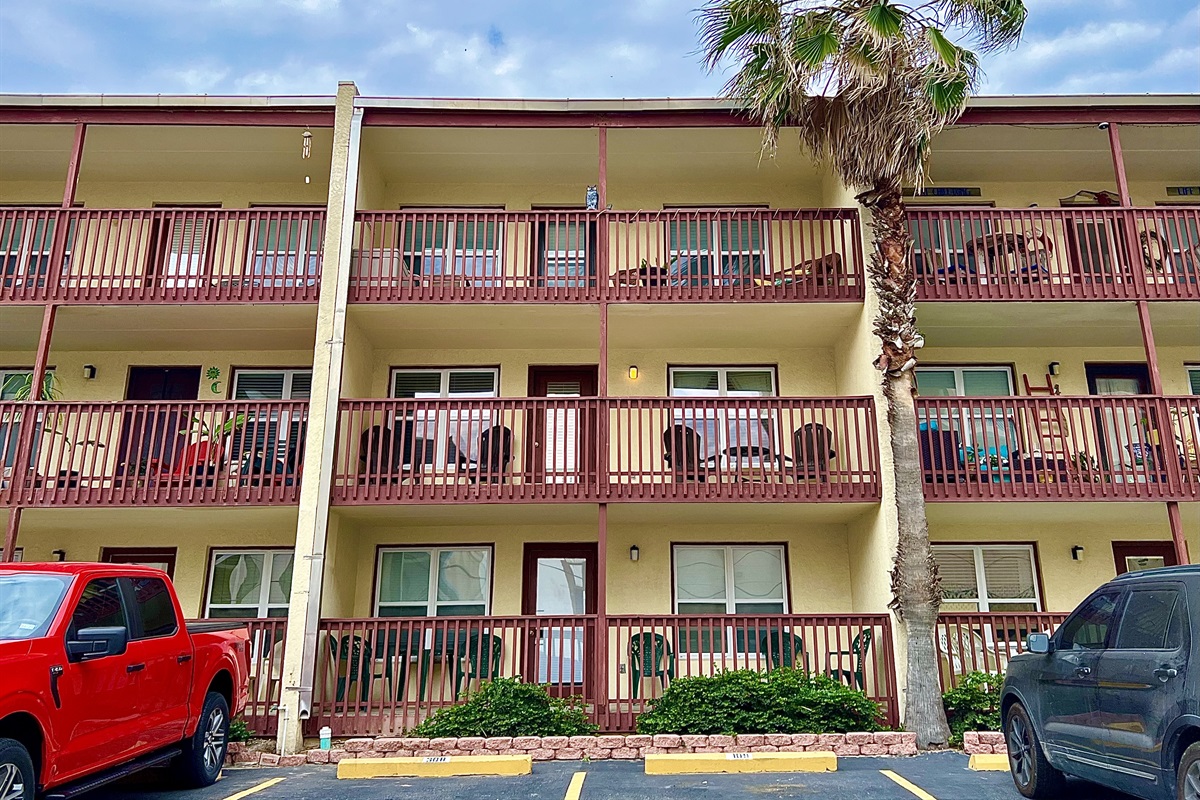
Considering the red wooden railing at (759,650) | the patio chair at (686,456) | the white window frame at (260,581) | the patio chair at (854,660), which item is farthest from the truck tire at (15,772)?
the patio chair at (854,660)

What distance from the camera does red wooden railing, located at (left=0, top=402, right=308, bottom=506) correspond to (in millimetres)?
11453

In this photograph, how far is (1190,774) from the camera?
16.7ft

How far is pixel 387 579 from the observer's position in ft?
44.2

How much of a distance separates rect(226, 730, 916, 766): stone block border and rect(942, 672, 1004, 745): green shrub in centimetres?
49

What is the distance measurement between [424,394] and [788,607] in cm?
663

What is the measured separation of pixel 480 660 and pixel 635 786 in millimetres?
3316

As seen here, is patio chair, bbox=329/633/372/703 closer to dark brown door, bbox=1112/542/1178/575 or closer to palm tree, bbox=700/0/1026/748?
palm tree, bbox=700/0/1026/748

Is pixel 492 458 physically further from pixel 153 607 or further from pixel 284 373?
pixel 153 607

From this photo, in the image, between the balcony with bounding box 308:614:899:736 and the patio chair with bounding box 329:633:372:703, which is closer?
the balcony with bounding box 308:614:899:736

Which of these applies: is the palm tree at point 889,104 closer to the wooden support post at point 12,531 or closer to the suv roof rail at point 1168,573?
the suv roof rail at point 1168,573

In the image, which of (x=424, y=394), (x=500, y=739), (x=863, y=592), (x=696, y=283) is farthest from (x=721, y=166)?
(x=500, y=739)

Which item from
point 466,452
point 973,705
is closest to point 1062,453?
point 973,705

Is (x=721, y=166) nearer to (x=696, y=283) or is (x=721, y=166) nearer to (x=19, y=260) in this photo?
(x=696, y=283)

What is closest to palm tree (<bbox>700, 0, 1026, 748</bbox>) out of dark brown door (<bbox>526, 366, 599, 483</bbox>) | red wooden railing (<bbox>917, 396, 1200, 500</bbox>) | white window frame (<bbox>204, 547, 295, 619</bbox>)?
red wooden railing (<bbox>917, 396, 1200, 500</bbox>)
